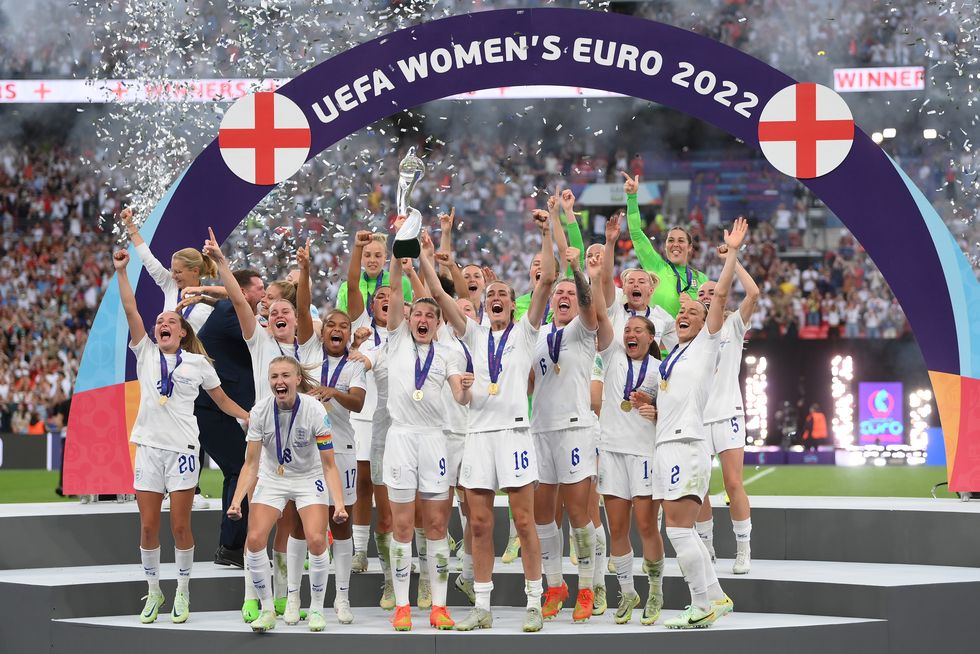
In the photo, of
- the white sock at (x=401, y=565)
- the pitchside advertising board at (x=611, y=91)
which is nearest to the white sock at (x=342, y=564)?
the white sock at (x=401, y=565)

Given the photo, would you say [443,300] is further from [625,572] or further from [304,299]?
[625,572]

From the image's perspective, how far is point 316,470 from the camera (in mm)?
7543

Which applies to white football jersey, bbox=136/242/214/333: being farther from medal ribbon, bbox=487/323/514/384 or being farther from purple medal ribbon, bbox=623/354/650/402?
purple medal ribbon, bbox=623/354/650/402

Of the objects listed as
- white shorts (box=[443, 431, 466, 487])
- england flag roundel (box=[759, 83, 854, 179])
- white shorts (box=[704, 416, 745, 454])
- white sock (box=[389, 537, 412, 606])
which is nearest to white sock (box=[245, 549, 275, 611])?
white sock (box=[389, 537, 412, 606])

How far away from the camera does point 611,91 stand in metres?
9.41

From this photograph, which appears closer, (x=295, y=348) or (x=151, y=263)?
(x=295, y=348)

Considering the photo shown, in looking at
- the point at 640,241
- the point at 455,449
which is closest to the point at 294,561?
the point at 455,449

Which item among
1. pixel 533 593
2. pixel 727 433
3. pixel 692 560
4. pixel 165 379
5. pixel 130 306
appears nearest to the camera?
pixel 692 560

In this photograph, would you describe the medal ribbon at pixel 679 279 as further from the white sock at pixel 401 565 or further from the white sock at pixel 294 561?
the white sock at pixel 294 561

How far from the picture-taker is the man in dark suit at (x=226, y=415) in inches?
344

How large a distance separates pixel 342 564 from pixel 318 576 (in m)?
0.30

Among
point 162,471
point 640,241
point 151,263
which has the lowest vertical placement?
point 162,471

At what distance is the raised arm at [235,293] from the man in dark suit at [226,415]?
0.68 metres

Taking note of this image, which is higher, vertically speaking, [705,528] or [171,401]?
[171,401]
